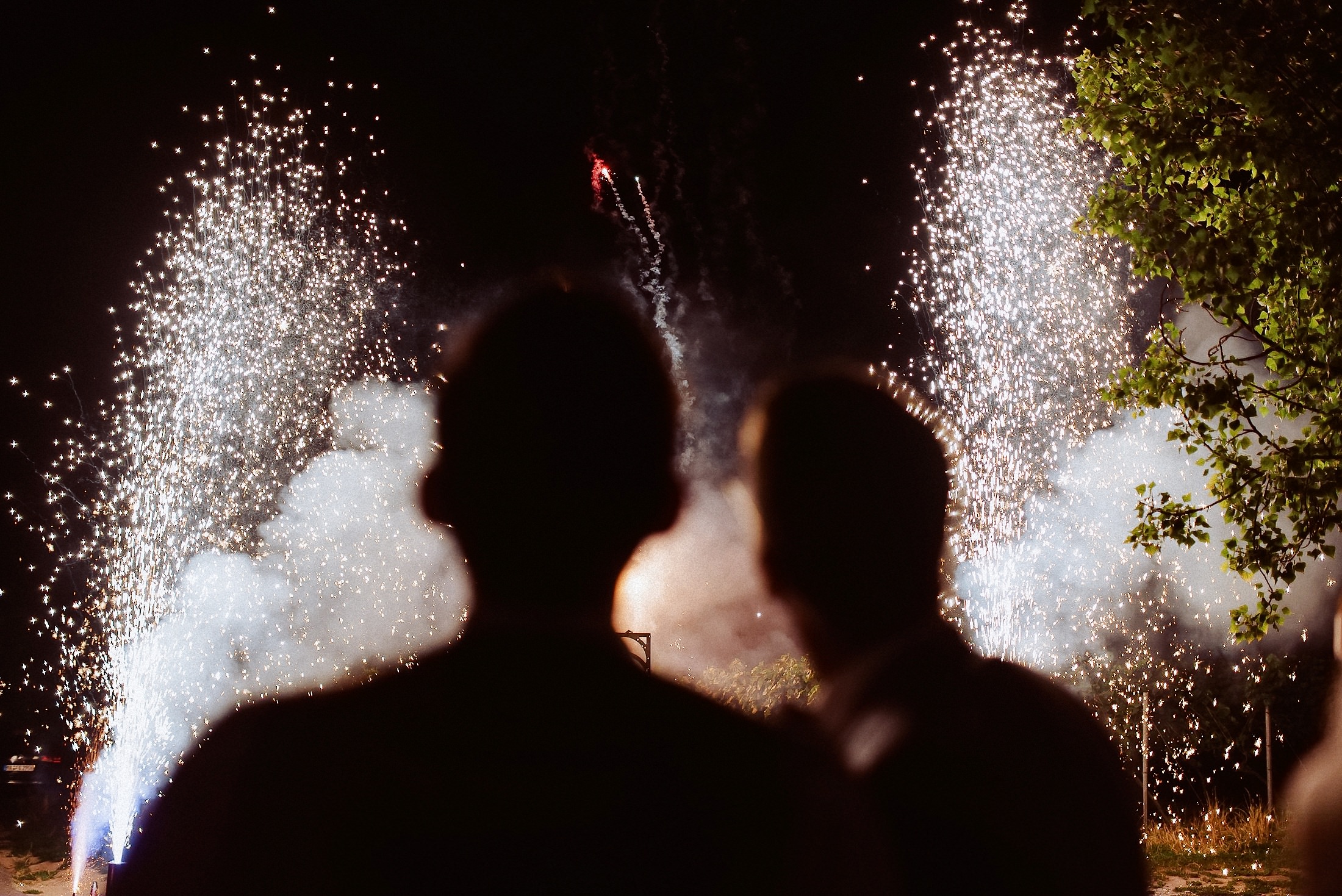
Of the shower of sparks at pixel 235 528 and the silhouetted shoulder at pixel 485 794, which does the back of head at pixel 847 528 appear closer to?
the silhouetted shoulder at pixel 485 794

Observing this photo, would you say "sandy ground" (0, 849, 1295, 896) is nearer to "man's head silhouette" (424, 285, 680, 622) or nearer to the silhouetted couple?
the silhouetted couple

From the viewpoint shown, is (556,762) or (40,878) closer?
(556,762)

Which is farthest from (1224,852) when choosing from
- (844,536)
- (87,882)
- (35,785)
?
(35,785)

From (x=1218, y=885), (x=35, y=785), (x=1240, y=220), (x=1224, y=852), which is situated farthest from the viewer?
(x=35, y=785)

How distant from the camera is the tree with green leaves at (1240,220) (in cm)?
584

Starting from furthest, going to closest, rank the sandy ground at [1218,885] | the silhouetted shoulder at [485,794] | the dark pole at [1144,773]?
the dark pole at [1144,773], the sandy ground at [1218,885], the silhouetted shoulder at [485,794]

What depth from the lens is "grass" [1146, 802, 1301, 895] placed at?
9328 millimetres

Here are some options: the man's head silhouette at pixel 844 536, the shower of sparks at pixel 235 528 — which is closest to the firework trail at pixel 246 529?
the shower of sparks at pixel 235 528

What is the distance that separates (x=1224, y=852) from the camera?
1052 cm

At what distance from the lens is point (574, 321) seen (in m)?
1.37

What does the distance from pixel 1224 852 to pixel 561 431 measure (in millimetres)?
11876

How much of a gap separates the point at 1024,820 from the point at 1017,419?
18440mm

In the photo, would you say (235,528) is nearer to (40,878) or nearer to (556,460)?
(40,878)

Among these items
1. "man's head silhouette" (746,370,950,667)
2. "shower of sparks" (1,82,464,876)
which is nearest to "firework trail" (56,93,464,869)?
"shower of sparks" (1,82,464,876)
